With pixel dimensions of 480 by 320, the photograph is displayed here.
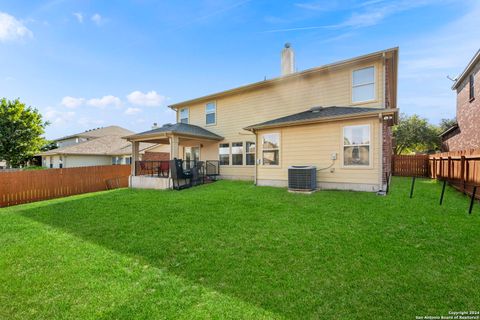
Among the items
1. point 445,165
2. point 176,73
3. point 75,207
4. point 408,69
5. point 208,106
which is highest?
point 176,73

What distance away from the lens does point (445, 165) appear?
402 inches

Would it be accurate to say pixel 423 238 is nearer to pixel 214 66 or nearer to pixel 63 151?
pixel 214 66

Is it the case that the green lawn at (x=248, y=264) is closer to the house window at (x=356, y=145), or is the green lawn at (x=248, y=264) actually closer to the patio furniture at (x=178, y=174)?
the house window at (x=356, y=145)

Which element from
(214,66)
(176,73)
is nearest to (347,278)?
(214,66)

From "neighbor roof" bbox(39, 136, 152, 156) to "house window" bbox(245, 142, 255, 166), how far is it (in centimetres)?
1296

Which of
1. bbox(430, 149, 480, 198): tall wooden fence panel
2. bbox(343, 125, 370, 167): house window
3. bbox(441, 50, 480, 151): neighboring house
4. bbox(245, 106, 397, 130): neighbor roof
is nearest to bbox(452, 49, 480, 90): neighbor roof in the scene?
bbox(441, 50, 480, 151): neighboring house

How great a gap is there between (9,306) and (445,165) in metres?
14.1

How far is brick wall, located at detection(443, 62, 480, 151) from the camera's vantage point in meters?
11.5

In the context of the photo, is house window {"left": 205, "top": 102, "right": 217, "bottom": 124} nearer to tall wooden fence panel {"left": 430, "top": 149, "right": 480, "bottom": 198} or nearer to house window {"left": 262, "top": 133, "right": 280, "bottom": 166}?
house window {"left": 262, "top": 133, "right": 280, "bottom": 166}

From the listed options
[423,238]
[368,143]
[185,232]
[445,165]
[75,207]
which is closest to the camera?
[423,238]

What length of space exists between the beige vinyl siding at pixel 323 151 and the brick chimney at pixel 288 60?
14.8ft

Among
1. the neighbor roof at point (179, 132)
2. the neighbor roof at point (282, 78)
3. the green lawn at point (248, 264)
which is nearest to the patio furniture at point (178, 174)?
the neighbor roof at point (179, 132)

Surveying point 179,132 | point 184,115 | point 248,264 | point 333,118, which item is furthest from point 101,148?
point 248,264

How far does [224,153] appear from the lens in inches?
533
